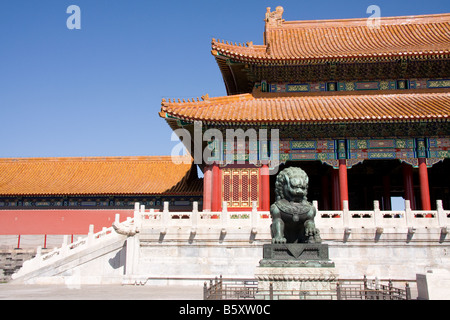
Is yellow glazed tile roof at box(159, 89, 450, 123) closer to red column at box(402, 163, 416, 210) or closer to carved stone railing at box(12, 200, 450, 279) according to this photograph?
red column at box(402, 163, 416, 210)

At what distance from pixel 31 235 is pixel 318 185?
17.8 meters

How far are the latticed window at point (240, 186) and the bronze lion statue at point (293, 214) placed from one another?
29.7ft

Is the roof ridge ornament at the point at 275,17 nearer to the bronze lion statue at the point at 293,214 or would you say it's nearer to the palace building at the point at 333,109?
the palace building at the point at 333,109

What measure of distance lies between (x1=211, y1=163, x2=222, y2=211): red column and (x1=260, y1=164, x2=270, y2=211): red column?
1.90 metres

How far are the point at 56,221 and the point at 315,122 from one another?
16554 millimetres

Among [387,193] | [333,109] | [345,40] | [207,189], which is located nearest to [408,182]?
[387,193]

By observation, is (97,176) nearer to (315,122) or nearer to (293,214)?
(315,122)

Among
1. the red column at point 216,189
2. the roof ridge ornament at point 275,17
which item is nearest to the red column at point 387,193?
the red column at point 216,189

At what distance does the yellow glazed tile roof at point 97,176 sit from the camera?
25172mm

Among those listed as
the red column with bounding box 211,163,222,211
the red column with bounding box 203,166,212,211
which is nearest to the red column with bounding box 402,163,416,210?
the red column with bounding box 211,163,222,211

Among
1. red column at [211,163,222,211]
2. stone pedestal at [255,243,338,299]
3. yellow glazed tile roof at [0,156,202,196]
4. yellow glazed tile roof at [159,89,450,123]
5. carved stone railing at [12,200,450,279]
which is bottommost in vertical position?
stone pedestal at [255,243,338,299]

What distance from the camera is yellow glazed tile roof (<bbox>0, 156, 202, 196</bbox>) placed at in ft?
82.6

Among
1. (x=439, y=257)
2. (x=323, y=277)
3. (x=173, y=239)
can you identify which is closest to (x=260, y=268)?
(x=323, y=277)

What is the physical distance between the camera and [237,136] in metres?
19.2
